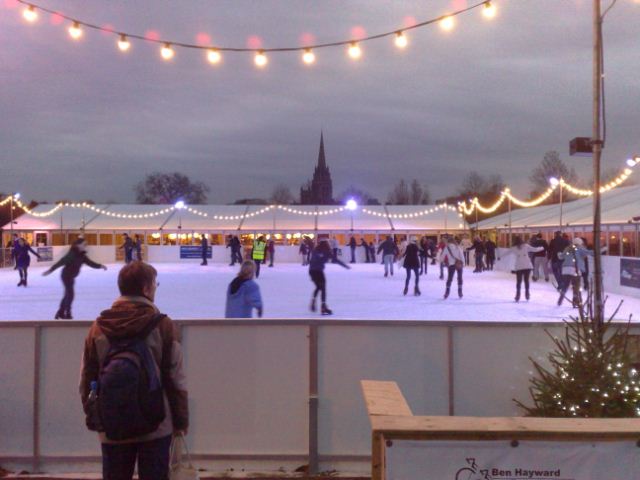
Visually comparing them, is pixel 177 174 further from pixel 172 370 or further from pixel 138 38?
pixel 172 370

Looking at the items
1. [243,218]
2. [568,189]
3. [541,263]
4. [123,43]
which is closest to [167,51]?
[123,43]

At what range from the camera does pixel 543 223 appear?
2506 cm

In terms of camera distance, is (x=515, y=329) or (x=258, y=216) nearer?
(x=515, y=329)

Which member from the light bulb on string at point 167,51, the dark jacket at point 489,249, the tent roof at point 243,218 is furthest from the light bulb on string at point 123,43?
Result: the tent roof at point 243,218

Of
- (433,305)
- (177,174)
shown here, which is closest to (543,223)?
(433,305)

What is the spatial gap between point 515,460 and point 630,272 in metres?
14.6

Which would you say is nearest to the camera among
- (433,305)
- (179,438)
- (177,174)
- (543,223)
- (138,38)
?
(179,438)

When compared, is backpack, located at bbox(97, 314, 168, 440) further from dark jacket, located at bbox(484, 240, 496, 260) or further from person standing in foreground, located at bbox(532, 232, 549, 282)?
dark jacket, located at bbox(484, 240, 496, 260)

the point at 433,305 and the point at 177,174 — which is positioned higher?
the point at 177,174

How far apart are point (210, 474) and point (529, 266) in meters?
10.5

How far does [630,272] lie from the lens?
15.0 metres

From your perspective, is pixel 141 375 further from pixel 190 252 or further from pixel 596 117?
pixel 190 252

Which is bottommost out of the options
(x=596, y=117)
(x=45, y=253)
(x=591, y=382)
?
(x=591, y=382)

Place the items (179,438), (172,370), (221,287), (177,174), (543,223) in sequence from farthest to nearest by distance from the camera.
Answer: (177,174), (543,223), (221,287), (179,438), (172,370)
